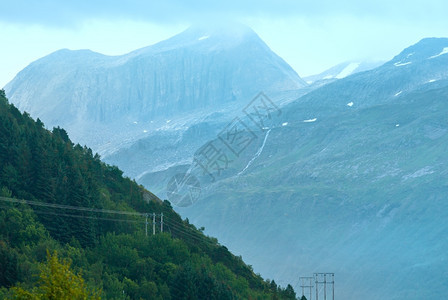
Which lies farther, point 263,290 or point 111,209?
point 263,290

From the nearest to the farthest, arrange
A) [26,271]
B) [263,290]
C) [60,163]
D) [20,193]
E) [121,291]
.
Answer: [26,271]
[121,291]
[20,193]
[60,163]
[263,290]

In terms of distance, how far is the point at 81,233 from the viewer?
282 ft

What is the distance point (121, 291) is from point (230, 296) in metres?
15.5

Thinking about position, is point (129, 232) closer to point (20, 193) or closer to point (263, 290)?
point (20, 193)

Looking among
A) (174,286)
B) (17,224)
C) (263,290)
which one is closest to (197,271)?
(174,286)

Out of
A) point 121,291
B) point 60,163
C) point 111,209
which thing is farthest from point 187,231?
point 121,291

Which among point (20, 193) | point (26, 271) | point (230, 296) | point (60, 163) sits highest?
point (60, 163)

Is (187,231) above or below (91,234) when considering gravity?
above

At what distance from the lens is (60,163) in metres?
94.6

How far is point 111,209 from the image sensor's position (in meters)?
99.4

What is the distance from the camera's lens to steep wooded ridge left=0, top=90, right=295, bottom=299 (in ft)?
253

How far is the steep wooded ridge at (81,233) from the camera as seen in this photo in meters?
77.1

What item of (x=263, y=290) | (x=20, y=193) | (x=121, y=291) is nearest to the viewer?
(x=121, y=291)

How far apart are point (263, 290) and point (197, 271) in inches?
1243
